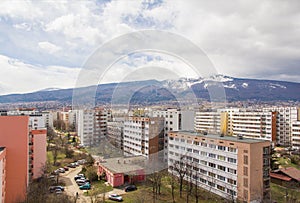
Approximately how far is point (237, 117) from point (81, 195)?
494 inches

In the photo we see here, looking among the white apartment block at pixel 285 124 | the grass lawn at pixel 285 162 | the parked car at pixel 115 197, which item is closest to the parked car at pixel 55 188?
the parked car at pixel 115 197

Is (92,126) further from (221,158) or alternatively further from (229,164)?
(229,164)

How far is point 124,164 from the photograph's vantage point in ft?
29.8

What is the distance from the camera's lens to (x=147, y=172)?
8680 millimetres

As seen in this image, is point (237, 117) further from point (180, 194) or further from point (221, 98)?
point (180, 194)

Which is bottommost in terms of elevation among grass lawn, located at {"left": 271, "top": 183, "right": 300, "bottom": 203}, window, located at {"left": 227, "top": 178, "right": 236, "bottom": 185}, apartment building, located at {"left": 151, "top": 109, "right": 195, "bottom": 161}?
grass lawn, located at {"left": 271, "top": 183, "right": 300, "bottom": 203}

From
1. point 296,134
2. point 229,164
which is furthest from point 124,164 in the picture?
point 296,134

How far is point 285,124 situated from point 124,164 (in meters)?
11.4

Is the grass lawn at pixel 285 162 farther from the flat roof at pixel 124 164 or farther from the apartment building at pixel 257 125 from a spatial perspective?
the flat roof at pixel 124 164

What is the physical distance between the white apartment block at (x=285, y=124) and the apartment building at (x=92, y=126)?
1097 cm

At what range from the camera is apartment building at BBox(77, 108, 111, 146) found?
51.8 feet

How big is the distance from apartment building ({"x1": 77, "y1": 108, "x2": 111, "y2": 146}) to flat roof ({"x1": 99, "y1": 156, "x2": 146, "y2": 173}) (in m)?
6.42

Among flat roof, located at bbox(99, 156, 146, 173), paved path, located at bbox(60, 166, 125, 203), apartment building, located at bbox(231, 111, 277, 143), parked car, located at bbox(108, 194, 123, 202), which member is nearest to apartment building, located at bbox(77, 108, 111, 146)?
paved path, located at bbox(60, 166, 125, 203)

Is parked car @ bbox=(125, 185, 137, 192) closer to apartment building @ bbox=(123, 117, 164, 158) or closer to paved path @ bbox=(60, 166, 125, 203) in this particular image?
paved path @ bbox=(60, 166, 125, 203)
